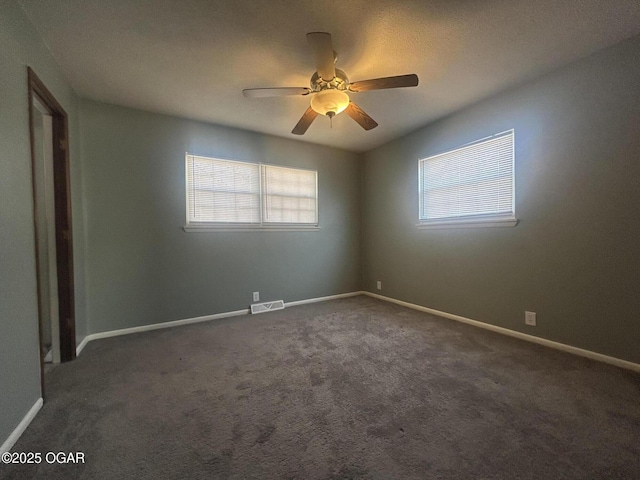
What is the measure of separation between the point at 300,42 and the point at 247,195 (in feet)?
7.04

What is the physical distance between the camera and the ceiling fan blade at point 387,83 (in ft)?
6.31

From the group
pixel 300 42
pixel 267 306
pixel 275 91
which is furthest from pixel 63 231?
pixel 300 42

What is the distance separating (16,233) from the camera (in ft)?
4.87

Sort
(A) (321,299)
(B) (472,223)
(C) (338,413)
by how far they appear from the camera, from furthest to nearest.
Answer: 1. (A) (321,299)
2. (B) (472,223)
3. (C) (338,413)

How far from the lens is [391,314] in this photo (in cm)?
357

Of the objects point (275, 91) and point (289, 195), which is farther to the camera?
point (289, 195)

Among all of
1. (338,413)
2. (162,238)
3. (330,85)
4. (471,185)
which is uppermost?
(330,85)

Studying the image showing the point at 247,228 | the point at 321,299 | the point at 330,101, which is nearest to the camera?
the point at 330,101

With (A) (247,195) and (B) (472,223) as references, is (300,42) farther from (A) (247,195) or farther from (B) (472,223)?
(B) (472,223)

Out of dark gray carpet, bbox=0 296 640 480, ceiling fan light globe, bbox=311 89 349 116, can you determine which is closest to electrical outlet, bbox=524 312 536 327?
dark gray carpet, bbox=0 296 640 480

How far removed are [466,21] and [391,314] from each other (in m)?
3.12

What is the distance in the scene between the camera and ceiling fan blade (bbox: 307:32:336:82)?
1.61 meters

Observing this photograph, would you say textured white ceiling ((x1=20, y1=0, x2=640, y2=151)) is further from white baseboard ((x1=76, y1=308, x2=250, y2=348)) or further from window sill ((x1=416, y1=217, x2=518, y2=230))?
white baseboard ((x1=76, y1=308, x2=250, y2=348))

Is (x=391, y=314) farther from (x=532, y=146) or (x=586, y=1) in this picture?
(x=586, y=1)
